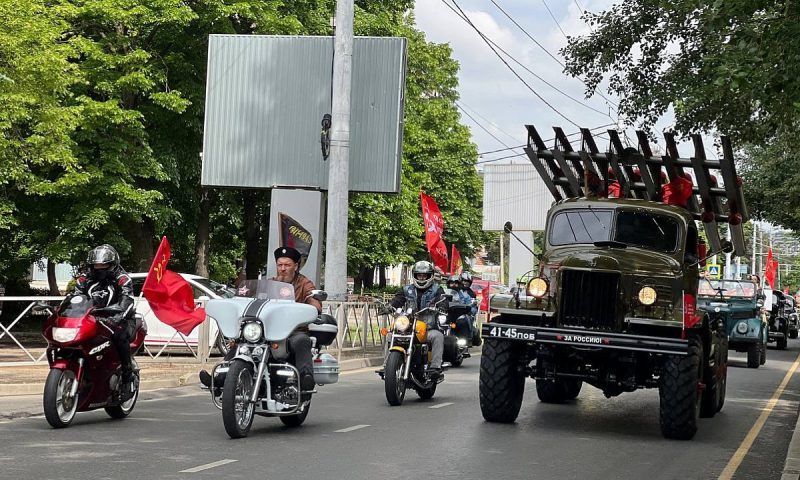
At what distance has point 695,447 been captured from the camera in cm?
1251

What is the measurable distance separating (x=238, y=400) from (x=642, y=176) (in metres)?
6.40

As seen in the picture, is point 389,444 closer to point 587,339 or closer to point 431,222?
point 587,339

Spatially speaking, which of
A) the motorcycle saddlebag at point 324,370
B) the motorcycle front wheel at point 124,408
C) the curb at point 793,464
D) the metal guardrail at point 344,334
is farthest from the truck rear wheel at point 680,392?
the metal guardrail at point 344,334

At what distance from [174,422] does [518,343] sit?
13.0ft

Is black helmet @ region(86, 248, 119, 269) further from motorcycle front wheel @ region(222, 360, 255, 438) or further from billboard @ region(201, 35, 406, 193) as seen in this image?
billboard @ region(201, 35, 406, 193)

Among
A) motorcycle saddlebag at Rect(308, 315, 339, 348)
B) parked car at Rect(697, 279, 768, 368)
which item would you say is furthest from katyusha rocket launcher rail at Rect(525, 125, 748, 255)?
parked car at Rect(697, 279, 768, 368)

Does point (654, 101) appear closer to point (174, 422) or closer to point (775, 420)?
point (775, 420)

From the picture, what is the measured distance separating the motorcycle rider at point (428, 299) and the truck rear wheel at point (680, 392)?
12.4ft

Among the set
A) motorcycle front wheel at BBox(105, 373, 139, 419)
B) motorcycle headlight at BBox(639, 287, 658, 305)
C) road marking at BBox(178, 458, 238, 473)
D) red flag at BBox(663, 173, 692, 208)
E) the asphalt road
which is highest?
red flag at BBox(663, 173, 692, 208)

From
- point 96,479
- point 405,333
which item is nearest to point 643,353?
point 405,333

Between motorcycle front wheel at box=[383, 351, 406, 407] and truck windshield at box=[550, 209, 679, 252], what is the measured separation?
2468 millimetres

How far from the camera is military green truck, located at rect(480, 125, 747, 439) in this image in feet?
42.2

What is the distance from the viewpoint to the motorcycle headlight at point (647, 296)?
13.2m

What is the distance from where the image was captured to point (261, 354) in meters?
11.7
